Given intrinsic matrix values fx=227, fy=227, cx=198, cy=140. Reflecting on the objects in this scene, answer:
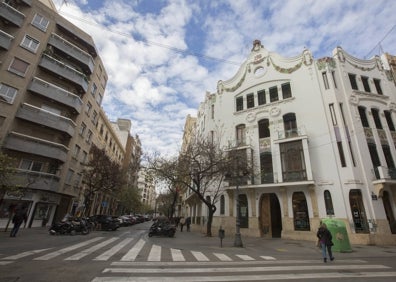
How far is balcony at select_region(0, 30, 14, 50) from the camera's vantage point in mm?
21531

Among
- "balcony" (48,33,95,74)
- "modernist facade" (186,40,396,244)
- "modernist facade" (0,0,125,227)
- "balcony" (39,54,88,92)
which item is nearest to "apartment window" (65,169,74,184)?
"modernist facade" (0,0,125,227)

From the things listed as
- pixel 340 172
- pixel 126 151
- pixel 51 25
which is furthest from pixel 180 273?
pixel 126 151

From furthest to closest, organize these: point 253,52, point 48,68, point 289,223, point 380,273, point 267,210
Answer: point 253,52
point 48,68
point 267,210
point 289,223
point 380,273

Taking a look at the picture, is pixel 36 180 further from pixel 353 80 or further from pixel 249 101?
pixel 353 80

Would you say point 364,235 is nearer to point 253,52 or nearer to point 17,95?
point 253,52

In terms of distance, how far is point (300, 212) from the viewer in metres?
20.1

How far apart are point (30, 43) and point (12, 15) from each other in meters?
2.77

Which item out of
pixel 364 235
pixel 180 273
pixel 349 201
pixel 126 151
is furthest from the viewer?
pixel 126 151

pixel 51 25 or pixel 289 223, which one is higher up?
pixel 51 25

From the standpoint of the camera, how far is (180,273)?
6895 mm

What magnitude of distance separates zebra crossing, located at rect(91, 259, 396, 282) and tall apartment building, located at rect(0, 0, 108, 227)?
1790cm

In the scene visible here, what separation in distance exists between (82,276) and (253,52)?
28.9m

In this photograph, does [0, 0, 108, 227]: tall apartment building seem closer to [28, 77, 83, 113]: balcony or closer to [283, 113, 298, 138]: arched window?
[28, 77, 83, 113]: balcony

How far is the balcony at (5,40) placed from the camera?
21531 millimetres
